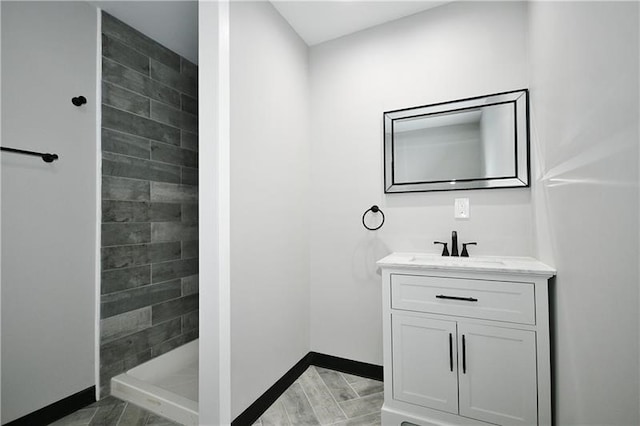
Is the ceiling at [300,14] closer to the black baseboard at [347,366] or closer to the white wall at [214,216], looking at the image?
the white wall at [214,216]

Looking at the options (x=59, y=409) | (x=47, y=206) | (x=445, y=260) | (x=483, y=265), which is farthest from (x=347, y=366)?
(x=47, y=206)

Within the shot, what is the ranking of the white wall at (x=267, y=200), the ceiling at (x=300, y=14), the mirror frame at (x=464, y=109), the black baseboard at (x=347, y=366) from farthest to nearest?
1. the black baseboard at (x=347, y=366)
2. the ceiling at (x=300, y=14)
3. the mirror frame at (x=464, y=109)
4. the white wall at (x=267, y=200)

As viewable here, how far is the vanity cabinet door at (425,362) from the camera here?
151 centimetres

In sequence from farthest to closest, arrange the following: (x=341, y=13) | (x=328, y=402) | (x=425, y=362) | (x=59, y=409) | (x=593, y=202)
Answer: (x=341, y=13)
(x=328, y=402)
(x=59, y=409)
(x=425, y=362)
(x=593, y=202)

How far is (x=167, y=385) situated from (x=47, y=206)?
4.84 feet

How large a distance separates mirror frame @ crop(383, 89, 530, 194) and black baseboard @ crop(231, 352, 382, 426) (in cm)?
A: 130

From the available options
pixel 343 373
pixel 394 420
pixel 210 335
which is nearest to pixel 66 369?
pixel 210 335

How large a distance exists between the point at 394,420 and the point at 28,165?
246cm

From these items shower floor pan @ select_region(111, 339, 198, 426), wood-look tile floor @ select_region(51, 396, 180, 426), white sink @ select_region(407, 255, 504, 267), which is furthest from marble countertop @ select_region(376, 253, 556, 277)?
wood-look tile floor @ select_region(51, 396, 180, 426)

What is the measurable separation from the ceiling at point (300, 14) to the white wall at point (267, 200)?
139 mm

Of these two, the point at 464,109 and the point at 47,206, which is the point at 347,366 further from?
the point at 47,206

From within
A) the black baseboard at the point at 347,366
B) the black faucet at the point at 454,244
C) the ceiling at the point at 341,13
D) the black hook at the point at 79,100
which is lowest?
the black baseboard at the point at 347,366

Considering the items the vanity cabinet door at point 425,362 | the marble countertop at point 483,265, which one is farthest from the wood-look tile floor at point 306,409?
the marble countertop at point 483,265

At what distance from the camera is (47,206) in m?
1.72
